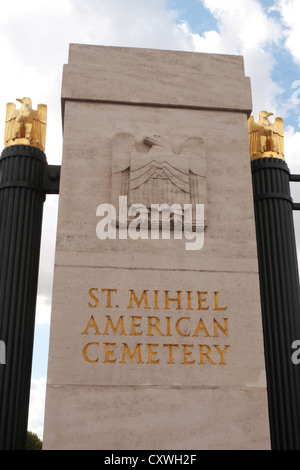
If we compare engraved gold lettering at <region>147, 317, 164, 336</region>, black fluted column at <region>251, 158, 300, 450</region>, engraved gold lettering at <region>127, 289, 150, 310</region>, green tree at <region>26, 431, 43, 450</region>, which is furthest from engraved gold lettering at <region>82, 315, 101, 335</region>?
green tree at <region>26, 431, 43, 450</region>

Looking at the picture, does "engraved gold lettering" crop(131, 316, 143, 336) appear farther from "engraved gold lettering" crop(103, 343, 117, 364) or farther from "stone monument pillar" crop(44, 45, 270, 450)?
"engraved gold lettering" crop(103, 343, 117, 364)

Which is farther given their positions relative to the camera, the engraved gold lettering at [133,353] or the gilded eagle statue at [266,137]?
the gilded eagle statue at [266,137]

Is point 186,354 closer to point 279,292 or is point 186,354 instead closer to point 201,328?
point 201,328

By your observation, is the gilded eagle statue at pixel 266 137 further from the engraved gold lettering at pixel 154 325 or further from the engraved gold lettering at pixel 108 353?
the engraved gold lettering at pixel 108 353

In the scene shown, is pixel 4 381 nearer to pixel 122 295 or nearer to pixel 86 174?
pixel 122 295

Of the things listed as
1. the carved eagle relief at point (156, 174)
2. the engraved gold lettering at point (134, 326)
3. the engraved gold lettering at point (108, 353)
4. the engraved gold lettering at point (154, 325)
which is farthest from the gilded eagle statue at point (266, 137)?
the engraved gold lettering at point (108, 353)

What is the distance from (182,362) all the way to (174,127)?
161 inches

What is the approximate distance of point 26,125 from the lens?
10.5 m

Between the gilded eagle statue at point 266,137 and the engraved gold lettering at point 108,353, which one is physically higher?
the gilded eagle statue at point 266,137

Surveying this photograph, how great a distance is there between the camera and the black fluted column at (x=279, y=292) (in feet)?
30.1

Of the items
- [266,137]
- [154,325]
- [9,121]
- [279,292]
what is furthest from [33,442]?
[154,325]

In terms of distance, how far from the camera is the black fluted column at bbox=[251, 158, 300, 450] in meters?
9.19

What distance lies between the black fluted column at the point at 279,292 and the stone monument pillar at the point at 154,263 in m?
1.53

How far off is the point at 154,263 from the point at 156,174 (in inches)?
61.0
